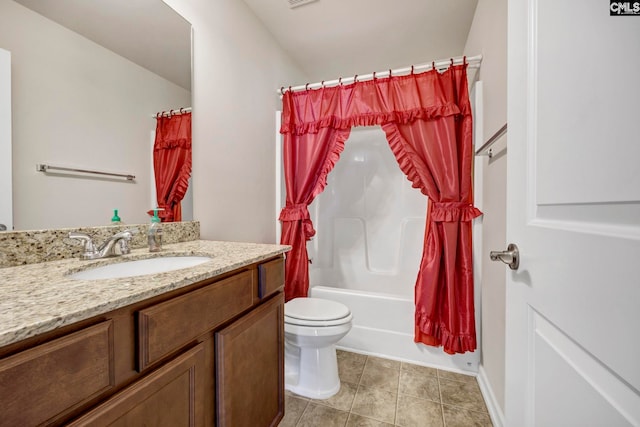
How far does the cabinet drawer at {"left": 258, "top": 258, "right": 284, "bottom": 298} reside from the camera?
40.6 inches

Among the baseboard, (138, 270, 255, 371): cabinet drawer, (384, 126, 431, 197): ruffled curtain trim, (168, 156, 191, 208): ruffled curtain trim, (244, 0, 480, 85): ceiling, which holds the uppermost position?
(244, 0, 480, 85): ceiling

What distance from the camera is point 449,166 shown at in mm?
1640

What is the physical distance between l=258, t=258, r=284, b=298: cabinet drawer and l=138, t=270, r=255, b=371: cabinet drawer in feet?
0.27

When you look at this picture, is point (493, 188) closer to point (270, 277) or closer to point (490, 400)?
point (490, 400)

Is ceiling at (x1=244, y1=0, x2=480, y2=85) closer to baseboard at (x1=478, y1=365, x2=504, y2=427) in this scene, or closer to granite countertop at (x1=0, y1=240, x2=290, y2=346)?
granite countertop at (x1=0, y1=240, x2=290, y2=346)

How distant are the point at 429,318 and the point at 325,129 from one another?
1.48 m

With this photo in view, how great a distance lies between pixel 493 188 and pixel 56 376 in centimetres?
174

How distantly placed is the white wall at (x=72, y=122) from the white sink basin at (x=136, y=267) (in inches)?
8.6

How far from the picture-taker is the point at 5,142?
78 centimetres

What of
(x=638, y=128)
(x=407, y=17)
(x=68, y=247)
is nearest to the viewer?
(x=638, y=128)

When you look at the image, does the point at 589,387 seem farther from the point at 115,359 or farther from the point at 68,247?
the point at 68,247

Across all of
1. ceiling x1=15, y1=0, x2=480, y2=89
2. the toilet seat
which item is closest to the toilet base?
the toilet seat

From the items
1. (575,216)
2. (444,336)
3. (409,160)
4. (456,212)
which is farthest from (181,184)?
(444,336)

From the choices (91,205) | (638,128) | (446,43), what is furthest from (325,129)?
(638,128)
